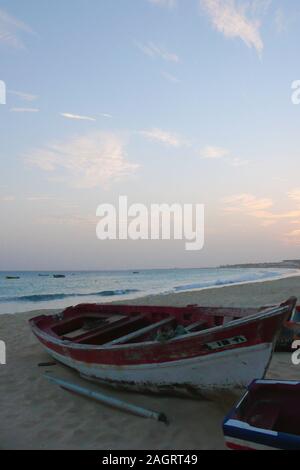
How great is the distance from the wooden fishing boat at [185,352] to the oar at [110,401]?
309 millimetres

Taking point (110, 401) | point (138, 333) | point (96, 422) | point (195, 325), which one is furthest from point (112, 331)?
point (96, 422)

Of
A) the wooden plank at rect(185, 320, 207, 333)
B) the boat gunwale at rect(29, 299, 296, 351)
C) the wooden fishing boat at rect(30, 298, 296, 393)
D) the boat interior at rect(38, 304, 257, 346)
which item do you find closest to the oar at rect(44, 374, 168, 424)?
the wooden fishing boat at rect(30, 298, 296, 393)

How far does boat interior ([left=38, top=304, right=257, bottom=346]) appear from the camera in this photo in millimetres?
6527

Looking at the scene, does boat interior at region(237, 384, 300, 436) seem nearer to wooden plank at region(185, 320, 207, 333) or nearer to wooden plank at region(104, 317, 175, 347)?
wooden plank at region(185, 320, 207, 333)

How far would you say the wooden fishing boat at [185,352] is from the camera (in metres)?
4.54

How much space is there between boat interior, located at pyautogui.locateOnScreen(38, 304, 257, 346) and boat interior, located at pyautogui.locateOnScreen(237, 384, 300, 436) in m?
1.55

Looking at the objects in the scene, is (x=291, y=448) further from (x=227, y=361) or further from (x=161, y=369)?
(x=161, y=369)

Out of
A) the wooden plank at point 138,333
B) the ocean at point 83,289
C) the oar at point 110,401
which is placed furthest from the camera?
the ocean at point 83,289

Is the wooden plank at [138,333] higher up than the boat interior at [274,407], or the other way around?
the wooden plank at [138,333]

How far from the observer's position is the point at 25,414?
5445 mm

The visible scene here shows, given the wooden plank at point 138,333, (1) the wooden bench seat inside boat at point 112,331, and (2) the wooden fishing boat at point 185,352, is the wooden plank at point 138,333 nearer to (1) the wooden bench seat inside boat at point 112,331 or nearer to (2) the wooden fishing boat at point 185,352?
(2) the wooden fishing boat at point 185,352

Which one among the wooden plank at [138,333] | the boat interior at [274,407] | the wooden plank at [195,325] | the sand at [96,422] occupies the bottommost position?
the sand at [96,422]

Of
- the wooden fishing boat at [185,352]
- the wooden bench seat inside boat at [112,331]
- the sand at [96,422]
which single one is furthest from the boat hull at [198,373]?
the wooden bench seat inside boat at [112,331]

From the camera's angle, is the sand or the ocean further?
the ocean
